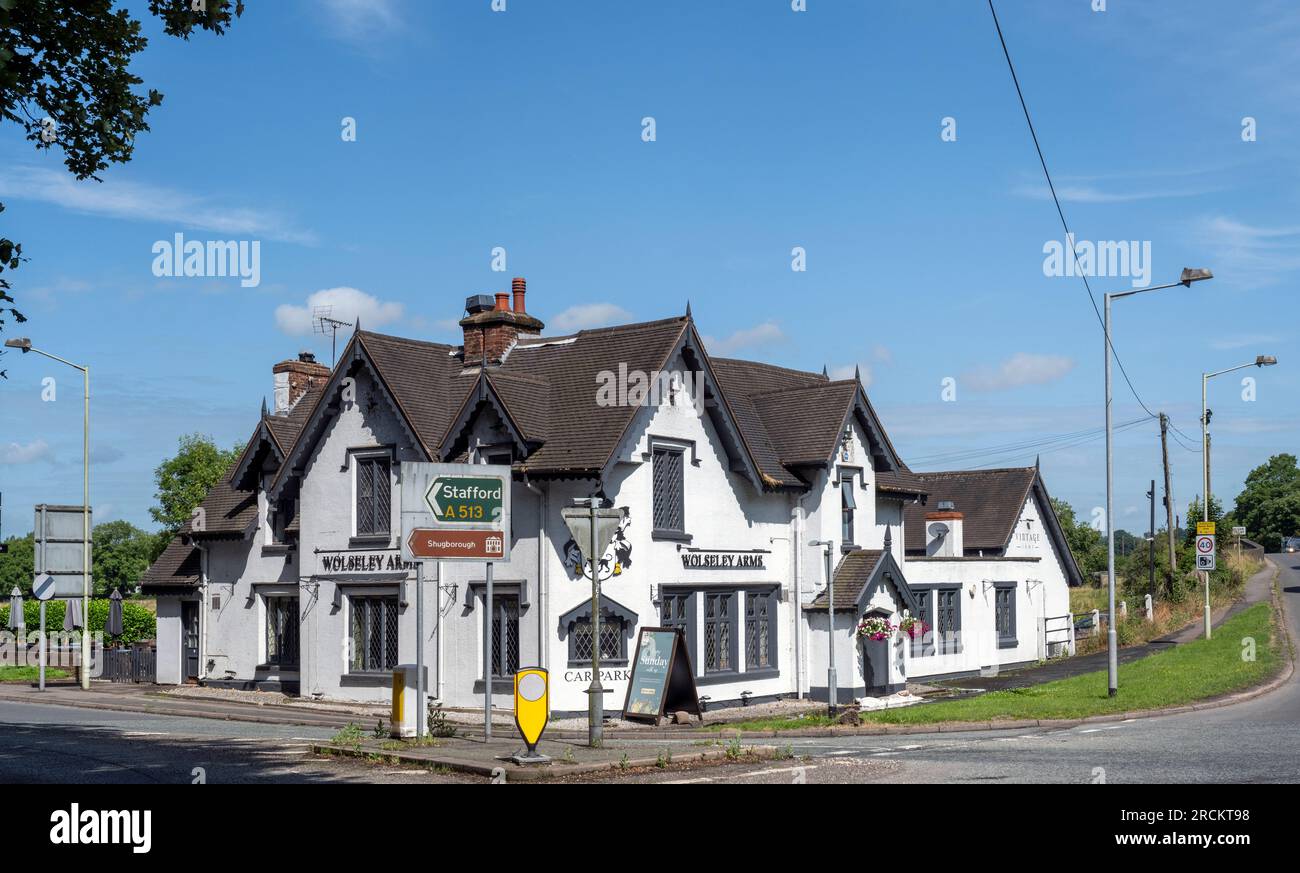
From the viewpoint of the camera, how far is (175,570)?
36.5 metres

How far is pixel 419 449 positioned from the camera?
28.8 metres

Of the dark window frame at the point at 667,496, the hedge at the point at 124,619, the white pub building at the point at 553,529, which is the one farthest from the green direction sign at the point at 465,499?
the hedge at the point at 124,619

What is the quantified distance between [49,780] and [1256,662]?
2697 cm

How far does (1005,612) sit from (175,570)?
2539cm

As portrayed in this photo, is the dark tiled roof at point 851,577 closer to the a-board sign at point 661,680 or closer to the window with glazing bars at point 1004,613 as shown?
the a-board sign at point 661,680

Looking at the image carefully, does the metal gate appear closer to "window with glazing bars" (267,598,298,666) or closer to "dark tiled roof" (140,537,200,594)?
"dark tiled roof" (140,537,200,594)

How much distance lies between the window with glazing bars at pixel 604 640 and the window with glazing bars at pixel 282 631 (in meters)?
8.65

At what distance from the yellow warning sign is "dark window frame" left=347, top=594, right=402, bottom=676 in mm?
13019

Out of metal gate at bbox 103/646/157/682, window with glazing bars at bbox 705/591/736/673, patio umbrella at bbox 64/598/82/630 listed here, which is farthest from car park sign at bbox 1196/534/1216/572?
patio umbrella at bbox 64/598/82/630

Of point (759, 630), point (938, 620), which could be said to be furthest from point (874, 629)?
point (938, 620)

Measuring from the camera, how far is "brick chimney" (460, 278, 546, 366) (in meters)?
32.2
